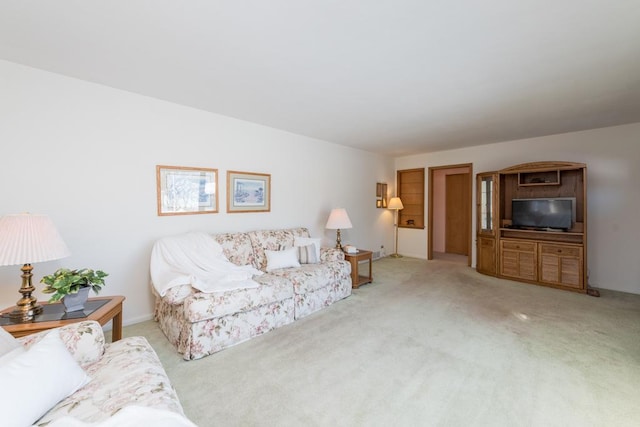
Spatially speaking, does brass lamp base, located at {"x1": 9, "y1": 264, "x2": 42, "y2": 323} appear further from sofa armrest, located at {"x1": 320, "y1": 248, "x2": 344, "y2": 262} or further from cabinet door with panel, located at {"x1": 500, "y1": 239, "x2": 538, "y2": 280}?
cabinet door with panel, located at {"x1": 500, "y1": 239, "x2": 538, "y2": 280}

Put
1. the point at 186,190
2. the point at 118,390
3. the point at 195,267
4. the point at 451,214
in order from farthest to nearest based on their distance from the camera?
the point at 451,214, the point at 186,190, the point at 195,267, the point at 118,390

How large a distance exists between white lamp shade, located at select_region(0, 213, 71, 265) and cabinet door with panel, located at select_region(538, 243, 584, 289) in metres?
5.80

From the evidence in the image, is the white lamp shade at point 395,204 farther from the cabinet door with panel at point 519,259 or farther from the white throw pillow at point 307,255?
the white throw pillow at point 307,255

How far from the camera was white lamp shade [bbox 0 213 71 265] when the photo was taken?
5.33 ft

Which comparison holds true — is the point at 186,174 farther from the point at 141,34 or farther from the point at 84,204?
the point at 141,34

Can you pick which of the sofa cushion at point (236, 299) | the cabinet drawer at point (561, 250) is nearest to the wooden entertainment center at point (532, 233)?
the cabinet drawer at point (561, 250)

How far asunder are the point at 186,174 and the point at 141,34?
1.59 metres

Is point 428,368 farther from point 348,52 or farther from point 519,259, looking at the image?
point 519,259

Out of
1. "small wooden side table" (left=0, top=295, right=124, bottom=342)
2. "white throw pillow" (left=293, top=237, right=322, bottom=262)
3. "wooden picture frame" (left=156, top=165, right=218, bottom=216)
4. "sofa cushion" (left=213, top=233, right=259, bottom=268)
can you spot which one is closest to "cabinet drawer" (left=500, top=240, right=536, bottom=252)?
"white throw pillow" (left=293, top=237, right=322, bottom=262)

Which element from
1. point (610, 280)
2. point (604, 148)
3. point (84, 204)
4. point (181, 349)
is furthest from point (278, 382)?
point (604, 148)

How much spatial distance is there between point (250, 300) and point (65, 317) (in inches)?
50.5

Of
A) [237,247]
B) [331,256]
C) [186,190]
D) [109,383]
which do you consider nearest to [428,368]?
[331,256]

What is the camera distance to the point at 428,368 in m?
2.09

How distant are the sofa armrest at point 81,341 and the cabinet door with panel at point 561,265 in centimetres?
544
